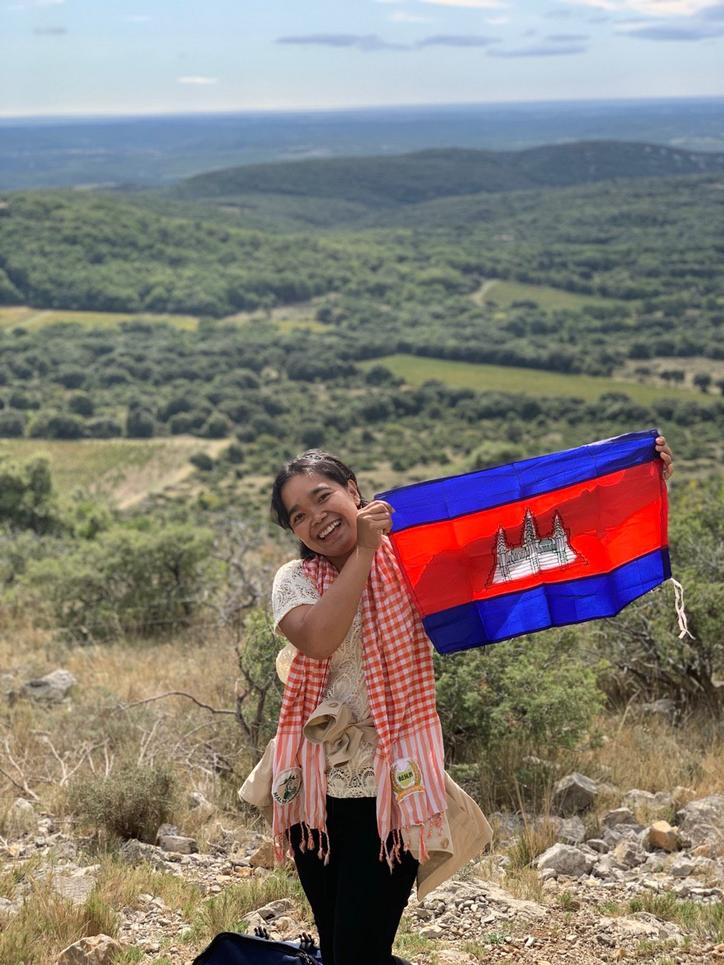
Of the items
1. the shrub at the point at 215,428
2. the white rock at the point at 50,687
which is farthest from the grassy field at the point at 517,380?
the white rock at the point at 50,687

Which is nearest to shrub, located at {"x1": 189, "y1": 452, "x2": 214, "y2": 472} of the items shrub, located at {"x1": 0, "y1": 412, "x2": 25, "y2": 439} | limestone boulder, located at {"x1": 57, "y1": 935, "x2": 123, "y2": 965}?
shrub, located at {"x1": 0, "y1": 412, "x2": 25, "y2": 439}

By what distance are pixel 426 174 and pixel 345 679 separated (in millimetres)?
196093

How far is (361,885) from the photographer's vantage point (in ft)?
7.69

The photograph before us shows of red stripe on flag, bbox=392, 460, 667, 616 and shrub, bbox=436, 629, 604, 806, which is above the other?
red stripe on flag, bbox=392, 460, 667, 616

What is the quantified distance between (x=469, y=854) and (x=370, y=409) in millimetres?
72653

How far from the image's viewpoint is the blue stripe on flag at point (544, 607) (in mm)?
2635

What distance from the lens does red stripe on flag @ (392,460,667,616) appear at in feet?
8.73

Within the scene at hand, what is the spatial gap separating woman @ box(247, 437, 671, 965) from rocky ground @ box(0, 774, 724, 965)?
0.79 meters

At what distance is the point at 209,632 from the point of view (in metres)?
7.62

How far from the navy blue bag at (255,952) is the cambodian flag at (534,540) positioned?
2.67 feet

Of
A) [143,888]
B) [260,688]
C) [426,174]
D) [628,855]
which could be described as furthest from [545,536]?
[426,174]

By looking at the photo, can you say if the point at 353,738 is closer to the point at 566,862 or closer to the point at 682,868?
the point at 566,862

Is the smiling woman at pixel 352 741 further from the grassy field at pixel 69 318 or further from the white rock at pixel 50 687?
the grassy field at pixel 69 318

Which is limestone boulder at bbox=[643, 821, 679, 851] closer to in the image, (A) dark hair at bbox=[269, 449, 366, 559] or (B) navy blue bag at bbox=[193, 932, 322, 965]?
(B) navy blue bag at bbox=[193, 932, 322, 965]
